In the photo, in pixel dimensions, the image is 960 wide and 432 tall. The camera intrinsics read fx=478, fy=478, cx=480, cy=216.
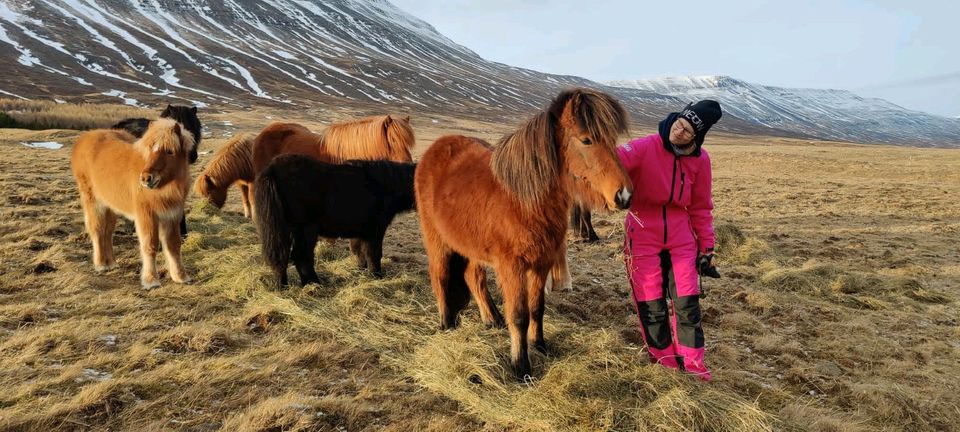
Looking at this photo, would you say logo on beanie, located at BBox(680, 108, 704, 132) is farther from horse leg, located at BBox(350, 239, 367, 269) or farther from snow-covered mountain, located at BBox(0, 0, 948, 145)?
snow-covered mountain, located at BBox(0, 0, 948, 145)

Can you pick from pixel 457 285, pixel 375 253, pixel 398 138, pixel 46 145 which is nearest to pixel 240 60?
pixel 46 145

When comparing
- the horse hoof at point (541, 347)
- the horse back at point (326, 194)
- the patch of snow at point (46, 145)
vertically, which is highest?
the horse back at point (326, 194)

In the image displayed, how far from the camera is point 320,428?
261 cm

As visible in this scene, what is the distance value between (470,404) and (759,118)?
221556 mm

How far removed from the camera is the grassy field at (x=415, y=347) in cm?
272

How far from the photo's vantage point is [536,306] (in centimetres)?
344

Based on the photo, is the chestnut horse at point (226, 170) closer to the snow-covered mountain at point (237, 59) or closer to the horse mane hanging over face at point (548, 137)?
the horse mane hanging over face at point (548, 137)

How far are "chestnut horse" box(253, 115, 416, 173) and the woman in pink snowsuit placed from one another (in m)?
4.27

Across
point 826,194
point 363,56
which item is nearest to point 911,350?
point 826,194

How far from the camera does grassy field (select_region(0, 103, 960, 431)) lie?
107 inches

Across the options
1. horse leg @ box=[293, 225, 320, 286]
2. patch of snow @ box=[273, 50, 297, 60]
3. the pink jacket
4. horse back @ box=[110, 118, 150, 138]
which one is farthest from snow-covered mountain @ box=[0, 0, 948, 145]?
the pink jacket

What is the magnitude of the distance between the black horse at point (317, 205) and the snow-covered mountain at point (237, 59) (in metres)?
55.5

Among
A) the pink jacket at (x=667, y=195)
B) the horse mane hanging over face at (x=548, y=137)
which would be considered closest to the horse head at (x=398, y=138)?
the horse mane hanging over face at (x=548, y=137)

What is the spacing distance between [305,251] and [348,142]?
2.80 metres
